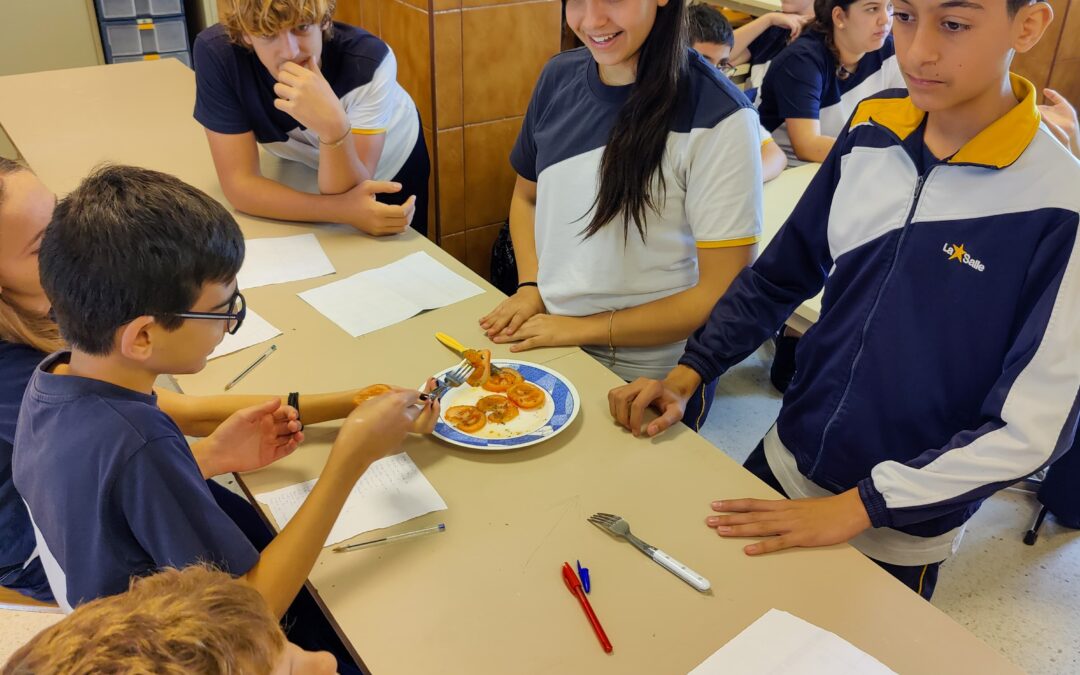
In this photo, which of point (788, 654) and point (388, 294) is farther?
point (388, 294)

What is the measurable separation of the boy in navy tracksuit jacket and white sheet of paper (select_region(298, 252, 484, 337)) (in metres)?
0.55

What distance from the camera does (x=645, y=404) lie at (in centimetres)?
135

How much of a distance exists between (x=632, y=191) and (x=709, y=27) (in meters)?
1.76

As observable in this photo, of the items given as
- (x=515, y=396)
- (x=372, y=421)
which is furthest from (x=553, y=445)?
(x=372, y=421)

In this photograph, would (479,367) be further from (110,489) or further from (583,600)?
(110,489)

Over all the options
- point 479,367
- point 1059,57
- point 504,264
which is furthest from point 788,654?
point 1059,57

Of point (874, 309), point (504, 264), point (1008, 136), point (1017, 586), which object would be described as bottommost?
point (1017, 586)

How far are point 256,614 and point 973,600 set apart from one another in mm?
2196

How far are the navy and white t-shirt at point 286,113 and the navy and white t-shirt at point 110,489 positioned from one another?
1148 millimetres

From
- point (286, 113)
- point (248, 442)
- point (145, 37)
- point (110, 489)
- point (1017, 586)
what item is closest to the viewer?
point (110, 489)

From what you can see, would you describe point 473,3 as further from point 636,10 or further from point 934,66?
point 934,66

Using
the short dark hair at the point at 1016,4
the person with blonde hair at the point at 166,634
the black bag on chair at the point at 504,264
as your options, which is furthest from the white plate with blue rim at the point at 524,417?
the black bag on chair at the point at 504,264

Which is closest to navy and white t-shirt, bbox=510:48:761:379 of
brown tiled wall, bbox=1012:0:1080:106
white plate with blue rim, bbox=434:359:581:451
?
white plate with blue rim, bbox=434:359:581:451

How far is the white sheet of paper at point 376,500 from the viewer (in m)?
1.17
